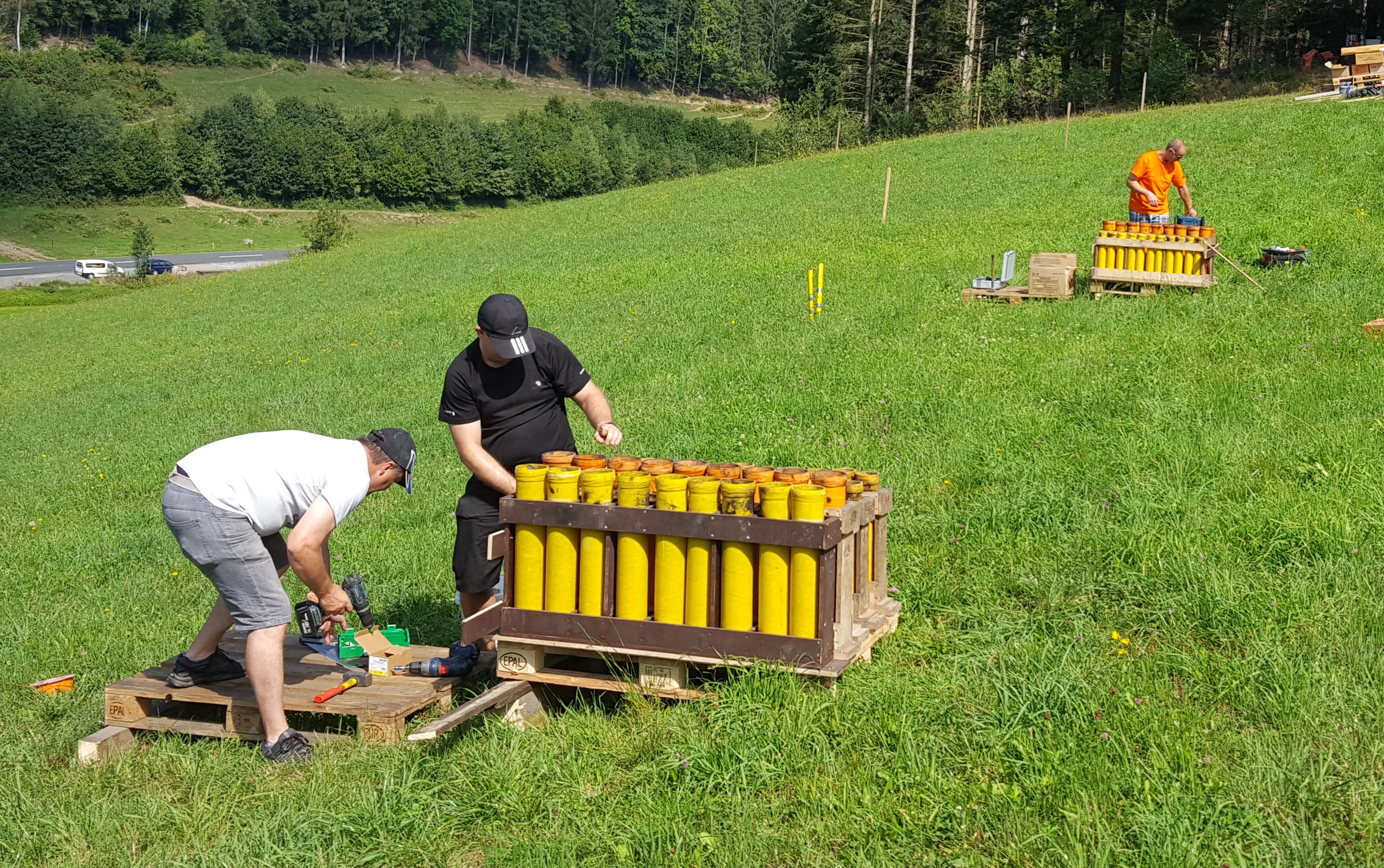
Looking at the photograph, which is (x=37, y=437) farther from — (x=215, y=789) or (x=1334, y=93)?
(x=1334, y=93)

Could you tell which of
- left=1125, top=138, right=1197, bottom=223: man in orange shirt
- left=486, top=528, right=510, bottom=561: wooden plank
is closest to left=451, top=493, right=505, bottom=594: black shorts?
left=486, top=528, right=510, bottom=561: wooden plank

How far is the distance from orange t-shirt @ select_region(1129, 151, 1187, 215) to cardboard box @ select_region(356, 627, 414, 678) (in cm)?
1225

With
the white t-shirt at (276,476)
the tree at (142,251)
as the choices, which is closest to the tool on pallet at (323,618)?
the white t-shirt at (276,476)

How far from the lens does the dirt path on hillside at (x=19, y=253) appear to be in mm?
70812

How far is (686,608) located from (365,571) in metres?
3.88

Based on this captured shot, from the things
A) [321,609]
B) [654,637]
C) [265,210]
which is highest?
[265,210]

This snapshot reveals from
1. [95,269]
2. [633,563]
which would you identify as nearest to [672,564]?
[633,563]

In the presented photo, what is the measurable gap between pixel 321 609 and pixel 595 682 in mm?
1752

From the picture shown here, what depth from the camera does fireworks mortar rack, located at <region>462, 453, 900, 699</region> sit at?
208 inches

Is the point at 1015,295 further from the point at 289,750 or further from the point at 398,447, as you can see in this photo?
the point at 289,750

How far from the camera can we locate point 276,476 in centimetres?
571

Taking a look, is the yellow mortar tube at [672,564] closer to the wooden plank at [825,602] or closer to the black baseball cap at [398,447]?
the wooden plank at [825,602]

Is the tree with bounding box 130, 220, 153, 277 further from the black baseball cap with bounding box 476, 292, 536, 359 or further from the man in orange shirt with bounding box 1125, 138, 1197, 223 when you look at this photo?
the black baseball cap with bounding box 476, 292, 536, 359

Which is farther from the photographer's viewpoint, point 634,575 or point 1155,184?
point 1155,184
